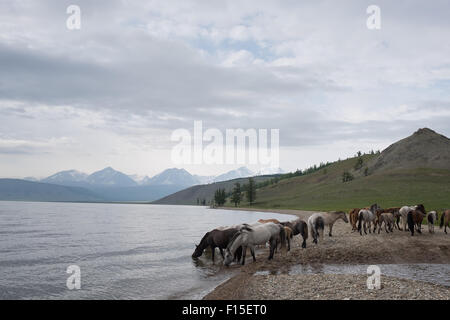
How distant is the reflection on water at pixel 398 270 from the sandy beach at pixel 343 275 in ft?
2.28

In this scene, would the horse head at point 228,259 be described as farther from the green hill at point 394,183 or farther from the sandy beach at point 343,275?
the green hill at point 394,183

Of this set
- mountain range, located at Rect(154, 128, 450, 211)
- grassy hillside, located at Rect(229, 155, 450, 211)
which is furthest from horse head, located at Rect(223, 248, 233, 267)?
grassy hillside, located at Rect(229, 155, 450, 211)

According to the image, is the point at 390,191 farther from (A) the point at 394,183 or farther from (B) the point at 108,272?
(B) the point at 108,272

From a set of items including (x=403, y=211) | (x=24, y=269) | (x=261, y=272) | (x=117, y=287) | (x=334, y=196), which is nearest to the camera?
(x=117, y=287)

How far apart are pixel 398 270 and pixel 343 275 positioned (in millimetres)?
4068

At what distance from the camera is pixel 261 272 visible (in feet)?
54.5

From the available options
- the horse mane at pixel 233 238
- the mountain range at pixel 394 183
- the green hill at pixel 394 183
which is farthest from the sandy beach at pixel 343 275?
the mountain range at pixel 394 183

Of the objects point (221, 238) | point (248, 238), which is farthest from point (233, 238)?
point (221, 238)

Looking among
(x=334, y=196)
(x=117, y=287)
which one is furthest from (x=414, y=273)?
(x=334, y=196)

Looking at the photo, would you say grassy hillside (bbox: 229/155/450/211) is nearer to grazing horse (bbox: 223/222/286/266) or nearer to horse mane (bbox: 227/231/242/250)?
grazing horse (bbox: 223/222/286/266)

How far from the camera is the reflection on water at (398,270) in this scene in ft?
48.0

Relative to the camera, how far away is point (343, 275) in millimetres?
14352
